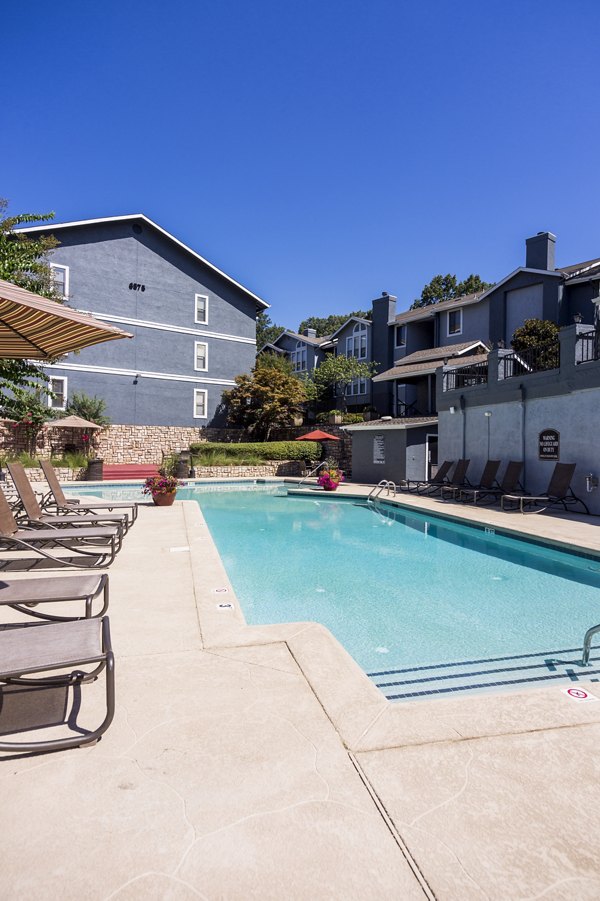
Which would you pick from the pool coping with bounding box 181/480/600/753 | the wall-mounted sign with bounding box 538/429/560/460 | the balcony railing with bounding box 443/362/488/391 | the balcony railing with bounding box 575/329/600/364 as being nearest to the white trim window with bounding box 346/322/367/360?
the balcony railing with bounding box 443/362/488/391

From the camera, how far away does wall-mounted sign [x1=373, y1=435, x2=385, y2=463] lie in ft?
69.6

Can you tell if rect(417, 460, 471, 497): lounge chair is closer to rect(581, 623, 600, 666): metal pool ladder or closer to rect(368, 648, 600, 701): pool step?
rect(368, 648, 600, 701): pool step

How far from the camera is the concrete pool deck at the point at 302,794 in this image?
1.77 metres

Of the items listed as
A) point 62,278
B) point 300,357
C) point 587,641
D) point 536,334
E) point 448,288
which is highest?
point 448,288

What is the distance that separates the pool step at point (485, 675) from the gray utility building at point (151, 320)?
23519 mm

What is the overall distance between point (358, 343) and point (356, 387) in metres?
3.34

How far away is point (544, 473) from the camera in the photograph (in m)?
14.4

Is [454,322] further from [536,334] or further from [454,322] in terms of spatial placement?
[536,334]

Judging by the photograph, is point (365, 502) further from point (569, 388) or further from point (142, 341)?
point (142, 341)

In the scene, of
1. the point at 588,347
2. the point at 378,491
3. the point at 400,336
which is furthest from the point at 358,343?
the point at 588,347

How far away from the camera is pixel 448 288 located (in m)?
51.8

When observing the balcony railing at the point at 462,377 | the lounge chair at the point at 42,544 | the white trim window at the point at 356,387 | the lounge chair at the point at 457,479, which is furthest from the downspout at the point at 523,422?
the white trim window at the point at 356,387

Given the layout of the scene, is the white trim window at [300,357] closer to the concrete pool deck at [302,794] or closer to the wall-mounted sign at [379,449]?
the wall-mounted sign at [379,449]

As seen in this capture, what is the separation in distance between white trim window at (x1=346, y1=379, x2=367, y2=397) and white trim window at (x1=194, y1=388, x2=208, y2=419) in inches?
412
